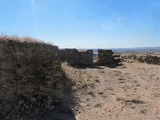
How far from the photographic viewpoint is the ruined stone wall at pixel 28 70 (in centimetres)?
827

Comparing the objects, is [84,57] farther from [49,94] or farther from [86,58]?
[49,94]

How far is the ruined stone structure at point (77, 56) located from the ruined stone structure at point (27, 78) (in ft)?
33.6

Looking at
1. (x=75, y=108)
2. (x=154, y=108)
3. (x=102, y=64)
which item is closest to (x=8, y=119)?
(x=75, y=108)

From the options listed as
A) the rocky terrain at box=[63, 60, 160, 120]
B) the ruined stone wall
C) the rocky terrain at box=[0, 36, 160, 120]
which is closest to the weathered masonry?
the rocky terrain at box=[63, 60, 160, 120]

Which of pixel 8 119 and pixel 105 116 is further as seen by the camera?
pixel 105 116

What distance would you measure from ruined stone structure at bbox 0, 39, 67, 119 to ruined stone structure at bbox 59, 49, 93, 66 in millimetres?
10250

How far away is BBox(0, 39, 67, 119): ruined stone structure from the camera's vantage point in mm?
8180

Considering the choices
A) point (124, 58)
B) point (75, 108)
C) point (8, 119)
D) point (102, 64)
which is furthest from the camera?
point (124, 58)

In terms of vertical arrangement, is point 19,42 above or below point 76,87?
above

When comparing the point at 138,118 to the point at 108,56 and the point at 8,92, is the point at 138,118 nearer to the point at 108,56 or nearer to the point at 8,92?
the point at 8,92

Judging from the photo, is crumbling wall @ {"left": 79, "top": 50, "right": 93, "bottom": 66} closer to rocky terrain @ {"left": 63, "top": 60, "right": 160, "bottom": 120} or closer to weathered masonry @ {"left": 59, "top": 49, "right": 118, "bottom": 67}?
weathered masonry @ {"left": 59, "top": 49, "right": 118, "bottom": 67}

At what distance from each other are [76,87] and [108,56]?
12.2m

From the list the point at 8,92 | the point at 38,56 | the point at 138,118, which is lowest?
the point at 138,118

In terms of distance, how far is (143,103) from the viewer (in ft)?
32.1
